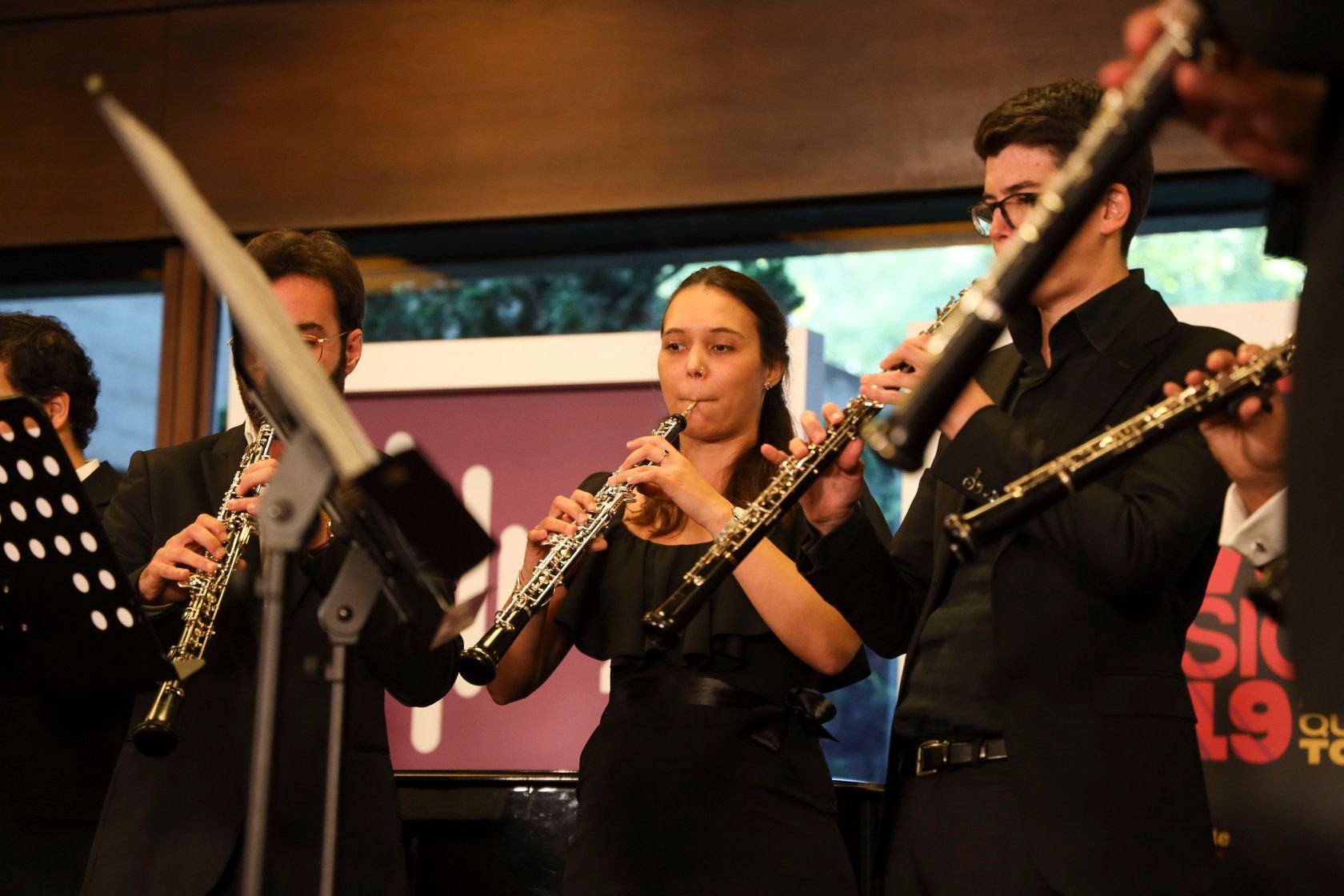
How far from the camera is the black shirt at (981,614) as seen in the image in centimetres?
201

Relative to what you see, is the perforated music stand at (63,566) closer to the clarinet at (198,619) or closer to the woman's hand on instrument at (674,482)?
the clarinet at (198,619)

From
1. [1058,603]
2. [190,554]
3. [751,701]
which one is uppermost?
[190,554]

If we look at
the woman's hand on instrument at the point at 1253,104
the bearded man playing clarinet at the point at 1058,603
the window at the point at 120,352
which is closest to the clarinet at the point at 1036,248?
→ the woman's hand on instrument at the point at 1253,104

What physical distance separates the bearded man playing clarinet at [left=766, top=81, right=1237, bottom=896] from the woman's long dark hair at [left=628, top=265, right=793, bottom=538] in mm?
444

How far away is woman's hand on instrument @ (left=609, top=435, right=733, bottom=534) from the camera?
8.00ft

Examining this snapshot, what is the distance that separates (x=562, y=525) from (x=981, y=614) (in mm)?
793

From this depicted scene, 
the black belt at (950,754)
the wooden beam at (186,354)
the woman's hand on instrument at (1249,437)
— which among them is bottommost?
the black belt at (950,754)

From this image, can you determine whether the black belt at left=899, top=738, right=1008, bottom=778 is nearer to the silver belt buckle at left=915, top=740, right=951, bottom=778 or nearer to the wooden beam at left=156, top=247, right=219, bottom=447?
the silver belt buckle at left=915, top=740, right=951, bottom=778

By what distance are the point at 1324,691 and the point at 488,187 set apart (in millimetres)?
3532

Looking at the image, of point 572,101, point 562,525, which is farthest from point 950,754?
point 572,101

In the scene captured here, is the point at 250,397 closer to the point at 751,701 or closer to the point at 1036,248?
the point at 751,701

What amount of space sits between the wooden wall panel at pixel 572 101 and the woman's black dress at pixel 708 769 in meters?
1.94

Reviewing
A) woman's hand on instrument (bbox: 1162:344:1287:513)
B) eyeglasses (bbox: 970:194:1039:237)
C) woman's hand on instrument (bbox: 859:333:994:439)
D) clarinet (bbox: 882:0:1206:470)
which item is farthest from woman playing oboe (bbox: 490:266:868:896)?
clarinet (bbox: 882:0:1206:470)

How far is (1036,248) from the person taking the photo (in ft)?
4.02
